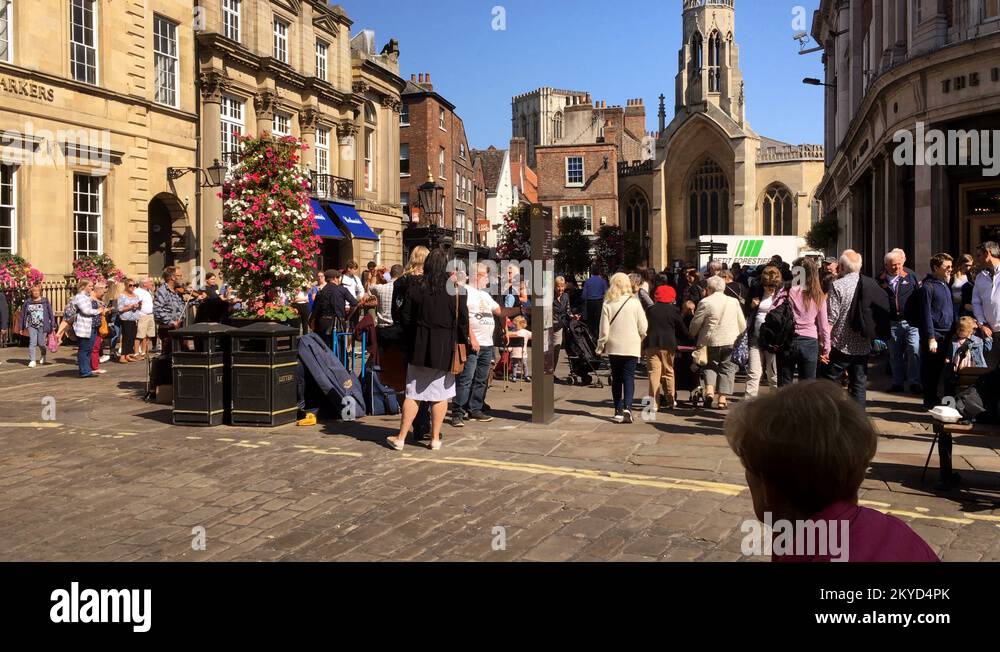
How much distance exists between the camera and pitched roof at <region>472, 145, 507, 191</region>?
67000 millimetres

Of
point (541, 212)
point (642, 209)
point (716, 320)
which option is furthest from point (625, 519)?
point (642, 209)

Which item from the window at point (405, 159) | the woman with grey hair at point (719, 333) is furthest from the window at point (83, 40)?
the window at point (405, 159)

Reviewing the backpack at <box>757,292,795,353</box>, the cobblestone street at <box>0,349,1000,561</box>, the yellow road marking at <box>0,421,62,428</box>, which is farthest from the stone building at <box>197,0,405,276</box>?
the backpack at <box>757,292,795,353</box>

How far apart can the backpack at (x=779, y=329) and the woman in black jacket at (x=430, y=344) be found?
3454mm

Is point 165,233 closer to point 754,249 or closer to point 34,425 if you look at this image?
point 34,425

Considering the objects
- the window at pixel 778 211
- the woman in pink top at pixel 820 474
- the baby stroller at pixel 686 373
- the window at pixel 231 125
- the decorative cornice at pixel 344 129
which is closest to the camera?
the woman in pink top at pixel 820 474

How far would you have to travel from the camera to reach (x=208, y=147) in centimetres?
2567

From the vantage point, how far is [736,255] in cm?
3631

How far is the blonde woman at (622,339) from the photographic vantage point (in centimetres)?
952

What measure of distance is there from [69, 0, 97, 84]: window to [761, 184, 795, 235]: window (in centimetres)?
5357

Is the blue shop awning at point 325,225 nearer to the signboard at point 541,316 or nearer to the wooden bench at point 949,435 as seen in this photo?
the signboard at point 541,316

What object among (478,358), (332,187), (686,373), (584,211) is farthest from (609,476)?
(584,211)

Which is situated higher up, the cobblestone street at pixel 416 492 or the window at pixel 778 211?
the window at pixel 778 211
